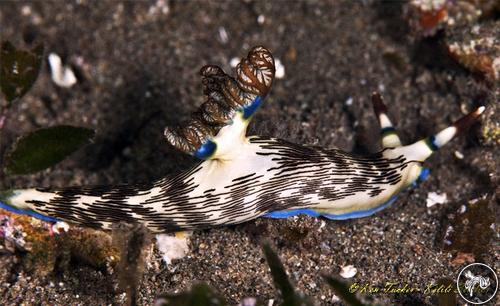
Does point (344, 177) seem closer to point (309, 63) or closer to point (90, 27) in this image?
point (309, 63)

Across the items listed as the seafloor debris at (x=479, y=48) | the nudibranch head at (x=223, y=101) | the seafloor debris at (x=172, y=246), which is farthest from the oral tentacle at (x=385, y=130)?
the seafloor debris at (x=172, y=246)

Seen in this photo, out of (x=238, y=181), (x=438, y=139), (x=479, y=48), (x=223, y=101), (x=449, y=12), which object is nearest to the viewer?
(x=223, y=101)

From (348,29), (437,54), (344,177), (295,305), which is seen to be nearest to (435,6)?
(437,54)

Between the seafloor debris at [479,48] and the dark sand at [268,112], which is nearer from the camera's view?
the dark sand at [268,112]

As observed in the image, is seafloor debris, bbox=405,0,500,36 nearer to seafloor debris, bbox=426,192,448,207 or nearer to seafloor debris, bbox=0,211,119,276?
seafloor debris, bbox=426,192,448,207

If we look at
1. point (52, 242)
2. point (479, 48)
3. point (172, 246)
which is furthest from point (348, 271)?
Answer: point (479, 48)

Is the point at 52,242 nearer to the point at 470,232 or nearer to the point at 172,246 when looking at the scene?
the point at 172,246

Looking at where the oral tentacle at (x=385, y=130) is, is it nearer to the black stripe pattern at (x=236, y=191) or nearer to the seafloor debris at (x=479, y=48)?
the black stripe pattern at (x=236, y=191)
